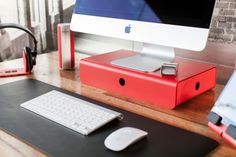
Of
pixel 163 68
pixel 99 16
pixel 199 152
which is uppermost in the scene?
pixel 99 16

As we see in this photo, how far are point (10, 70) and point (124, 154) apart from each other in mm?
760

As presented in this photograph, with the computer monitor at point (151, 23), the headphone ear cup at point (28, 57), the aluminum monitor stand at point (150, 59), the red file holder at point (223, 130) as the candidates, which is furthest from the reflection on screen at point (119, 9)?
the red file holder at point (223, 130)

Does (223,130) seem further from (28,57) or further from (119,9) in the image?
(28,57)

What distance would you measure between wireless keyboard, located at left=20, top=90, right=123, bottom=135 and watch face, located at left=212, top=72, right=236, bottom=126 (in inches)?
10.7

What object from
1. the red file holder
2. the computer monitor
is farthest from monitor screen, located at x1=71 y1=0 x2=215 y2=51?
the red file holder

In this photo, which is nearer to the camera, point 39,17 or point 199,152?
point 199,152

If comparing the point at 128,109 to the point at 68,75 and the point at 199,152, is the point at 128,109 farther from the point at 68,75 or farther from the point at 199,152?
the point at 68,75

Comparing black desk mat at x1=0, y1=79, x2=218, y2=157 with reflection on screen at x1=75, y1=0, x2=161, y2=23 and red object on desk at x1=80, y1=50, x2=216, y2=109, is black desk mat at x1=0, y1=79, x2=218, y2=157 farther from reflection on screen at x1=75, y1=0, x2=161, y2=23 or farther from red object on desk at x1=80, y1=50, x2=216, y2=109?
reflection on screen at x1=75, y1=0, x2=161, y2=23

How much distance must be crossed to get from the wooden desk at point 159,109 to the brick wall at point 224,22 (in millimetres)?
189

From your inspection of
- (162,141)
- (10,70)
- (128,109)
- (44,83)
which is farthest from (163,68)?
(10,70)

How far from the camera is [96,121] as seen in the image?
78cm

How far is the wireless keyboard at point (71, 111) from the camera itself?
30.3 inches

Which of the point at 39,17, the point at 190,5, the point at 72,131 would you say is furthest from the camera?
the point at 39,17

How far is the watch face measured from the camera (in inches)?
28.9
